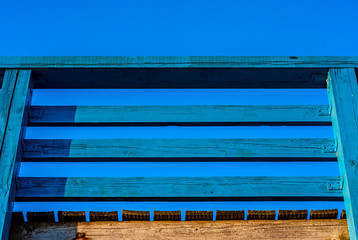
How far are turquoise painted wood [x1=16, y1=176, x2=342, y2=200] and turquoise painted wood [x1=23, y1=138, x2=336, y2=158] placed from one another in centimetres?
19

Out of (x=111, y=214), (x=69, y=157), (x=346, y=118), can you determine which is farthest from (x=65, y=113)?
(x=346, y=118)

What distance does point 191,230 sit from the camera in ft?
12.1

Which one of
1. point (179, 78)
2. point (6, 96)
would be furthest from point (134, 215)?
point (6, 96)

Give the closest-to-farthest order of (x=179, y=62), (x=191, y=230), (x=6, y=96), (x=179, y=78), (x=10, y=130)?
(x=191, y=230), (x=10, y=130), (x=6, y=96), (x=179, y=62), (x=179, y=78)

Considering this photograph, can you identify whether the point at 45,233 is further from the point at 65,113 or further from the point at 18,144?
the point at 65,113

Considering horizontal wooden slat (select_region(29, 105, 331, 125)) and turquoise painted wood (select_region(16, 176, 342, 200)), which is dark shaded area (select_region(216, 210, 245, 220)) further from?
horizontal wooden slat (select_region(29, 105, 331, 125))

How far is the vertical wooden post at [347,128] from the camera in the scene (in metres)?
3.60

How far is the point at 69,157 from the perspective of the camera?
386 cm

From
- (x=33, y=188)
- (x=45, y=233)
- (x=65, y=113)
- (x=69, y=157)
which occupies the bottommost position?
(x=45, y=233)

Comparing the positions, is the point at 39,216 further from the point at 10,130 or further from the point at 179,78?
the point at 179,78

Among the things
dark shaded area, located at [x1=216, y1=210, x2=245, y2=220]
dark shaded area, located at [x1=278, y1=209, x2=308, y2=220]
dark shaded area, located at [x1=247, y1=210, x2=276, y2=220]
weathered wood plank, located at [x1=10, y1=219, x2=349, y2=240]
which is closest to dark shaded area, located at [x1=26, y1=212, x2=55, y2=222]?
weathered wood plank, located at [x1=10, y1=219, x2=349, y2=240]

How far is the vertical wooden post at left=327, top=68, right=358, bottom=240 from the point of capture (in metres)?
3.60

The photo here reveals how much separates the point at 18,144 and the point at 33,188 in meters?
0.34

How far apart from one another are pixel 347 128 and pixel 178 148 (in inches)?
50.2
